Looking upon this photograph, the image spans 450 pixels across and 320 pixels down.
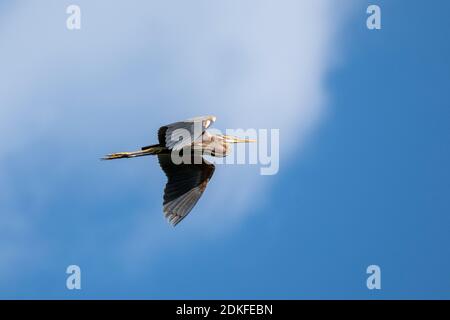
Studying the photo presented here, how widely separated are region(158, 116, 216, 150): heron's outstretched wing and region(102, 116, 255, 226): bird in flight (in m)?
1.10

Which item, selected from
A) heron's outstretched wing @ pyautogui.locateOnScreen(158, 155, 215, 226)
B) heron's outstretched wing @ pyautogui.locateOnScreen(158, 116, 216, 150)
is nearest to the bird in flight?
heron's outstretched wing @ pyautogui.locateOnScreen(158, 155, 215, 226)

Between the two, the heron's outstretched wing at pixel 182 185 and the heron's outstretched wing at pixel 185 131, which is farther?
the heron's outstretched wing at pixel 182 185

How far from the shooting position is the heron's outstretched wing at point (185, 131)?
51.8 feet

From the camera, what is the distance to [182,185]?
18.1 m

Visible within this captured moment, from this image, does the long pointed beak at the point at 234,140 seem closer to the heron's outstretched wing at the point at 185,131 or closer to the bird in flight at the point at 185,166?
the bird in flight at the point at 185,166

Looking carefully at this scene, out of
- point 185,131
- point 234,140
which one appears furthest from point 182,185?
point 185,131

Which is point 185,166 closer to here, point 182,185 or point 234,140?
point 182,185

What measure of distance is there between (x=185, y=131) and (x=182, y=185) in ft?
7.99

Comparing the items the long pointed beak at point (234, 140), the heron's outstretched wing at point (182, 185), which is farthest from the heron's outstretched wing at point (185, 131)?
the long pointed beak at point (234, 140)
